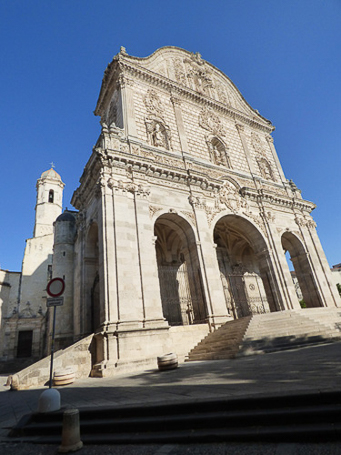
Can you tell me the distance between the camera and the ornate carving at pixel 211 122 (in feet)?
65.9

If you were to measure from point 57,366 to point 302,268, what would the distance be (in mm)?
17366

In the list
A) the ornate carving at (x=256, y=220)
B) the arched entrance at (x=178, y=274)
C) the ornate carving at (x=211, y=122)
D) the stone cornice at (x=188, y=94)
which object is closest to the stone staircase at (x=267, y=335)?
the arched entrance at (x=178, y=274)

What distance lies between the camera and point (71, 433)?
3141 mm

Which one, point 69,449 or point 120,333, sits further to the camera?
point 120,333

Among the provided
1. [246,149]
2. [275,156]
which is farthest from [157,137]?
[275,156]

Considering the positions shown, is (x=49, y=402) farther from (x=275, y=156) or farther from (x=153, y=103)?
(x=275, y=156)

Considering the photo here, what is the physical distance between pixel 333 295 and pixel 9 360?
2628cm

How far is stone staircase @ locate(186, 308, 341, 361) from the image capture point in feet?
31.2

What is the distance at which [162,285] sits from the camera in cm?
1638

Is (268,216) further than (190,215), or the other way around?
(268,216)

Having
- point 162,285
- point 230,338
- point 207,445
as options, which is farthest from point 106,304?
point 207,445

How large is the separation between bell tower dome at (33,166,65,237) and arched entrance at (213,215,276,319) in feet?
91.2

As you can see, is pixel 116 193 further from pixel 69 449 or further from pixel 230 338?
pixel 69 449

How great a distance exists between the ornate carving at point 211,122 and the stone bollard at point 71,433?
65.0ft
